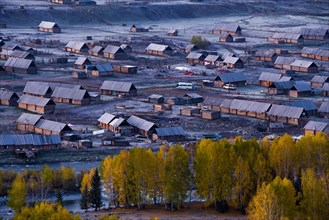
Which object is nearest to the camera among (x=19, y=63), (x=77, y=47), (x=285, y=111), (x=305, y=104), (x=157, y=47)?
(x=285, y=111)

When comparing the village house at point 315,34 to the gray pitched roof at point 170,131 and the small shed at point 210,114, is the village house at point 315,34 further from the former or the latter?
the gray pitched roof at point 170,131

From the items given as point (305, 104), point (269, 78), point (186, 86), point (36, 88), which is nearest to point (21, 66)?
point (36, 88)

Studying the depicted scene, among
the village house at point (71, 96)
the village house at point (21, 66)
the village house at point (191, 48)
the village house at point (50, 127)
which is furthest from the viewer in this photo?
the village house at point (191, 48)

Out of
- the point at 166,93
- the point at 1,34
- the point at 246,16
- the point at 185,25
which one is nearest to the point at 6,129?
the point at 166,93

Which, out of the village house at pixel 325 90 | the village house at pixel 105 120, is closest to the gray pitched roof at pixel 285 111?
the village house at pixel 325 90

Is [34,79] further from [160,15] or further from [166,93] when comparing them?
[160,15]

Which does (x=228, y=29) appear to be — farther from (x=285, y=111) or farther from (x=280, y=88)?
(x=285, y=111)
